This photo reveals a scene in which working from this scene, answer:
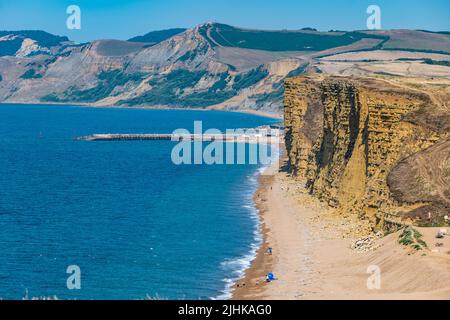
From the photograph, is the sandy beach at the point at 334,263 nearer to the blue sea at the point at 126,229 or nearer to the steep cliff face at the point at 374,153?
the blue sea at the point at 126,229

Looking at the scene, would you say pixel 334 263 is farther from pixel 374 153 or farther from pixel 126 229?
pixel 126 229

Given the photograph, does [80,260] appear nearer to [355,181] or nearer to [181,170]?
[355,181]

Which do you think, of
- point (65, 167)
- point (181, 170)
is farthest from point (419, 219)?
point (65, 167)

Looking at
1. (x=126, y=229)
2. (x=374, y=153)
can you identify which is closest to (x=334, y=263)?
(x=374, y=153)

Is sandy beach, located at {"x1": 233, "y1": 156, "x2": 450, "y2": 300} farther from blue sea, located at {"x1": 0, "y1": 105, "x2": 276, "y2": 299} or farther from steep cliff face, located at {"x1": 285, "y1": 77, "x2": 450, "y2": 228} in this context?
steep cliff face, located at {"x1": 285, "y1": 77, "x2": 450, "y2": 228}

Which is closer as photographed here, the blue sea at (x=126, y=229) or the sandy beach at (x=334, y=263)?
the sandy beach at (x=334, y=263)

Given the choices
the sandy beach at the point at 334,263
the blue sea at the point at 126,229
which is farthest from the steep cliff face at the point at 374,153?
the blue sea at the point at 126,229
